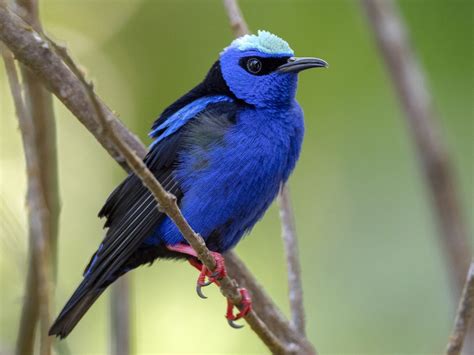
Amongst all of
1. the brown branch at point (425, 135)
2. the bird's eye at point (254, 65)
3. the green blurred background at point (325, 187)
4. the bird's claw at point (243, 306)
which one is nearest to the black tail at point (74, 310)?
the bird's claw at point (243, 306)

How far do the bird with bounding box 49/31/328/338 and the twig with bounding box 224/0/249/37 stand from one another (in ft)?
0.92

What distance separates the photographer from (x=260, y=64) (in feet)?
16.2

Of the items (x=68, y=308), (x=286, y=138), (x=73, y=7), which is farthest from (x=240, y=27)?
(x=73, y=7)

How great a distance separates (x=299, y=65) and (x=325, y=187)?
103 inches

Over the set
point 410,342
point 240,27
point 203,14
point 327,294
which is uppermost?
point 240,27

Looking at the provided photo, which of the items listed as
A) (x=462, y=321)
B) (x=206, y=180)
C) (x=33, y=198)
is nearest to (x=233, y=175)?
(x=206, y=180)

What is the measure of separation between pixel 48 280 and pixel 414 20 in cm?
424

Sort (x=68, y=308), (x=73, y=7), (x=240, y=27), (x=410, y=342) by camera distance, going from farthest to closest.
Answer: (x=73, y=7) < (x=410, y=342) < (x=240, y=27) < (x=68, y=308)

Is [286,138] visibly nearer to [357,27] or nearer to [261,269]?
[261,269]

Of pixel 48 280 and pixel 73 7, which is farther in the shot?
pixel 73 7

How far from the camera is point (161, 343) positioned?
693cm

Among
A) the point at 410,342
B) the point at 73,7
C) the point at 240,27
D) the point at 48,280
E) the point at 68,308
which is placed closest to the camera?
the point at 48,280

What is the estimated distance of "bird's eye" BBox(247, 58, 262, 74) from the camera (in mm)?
4930

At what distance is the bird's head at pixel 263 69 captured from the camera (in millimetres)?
4816
